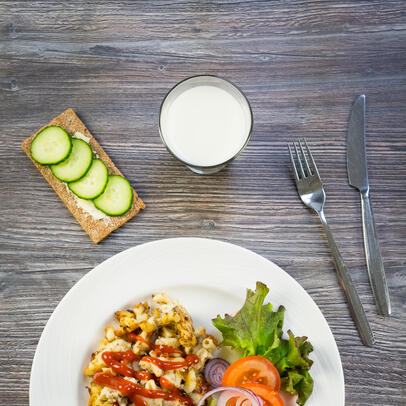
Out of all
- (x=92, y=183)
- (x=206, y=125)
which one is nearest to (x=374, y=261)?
(x=206, y=125)

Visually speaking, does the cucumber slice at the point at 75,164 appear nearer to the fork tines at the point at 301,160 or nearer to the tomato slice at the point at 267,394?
the fork tines at the point at 301,160

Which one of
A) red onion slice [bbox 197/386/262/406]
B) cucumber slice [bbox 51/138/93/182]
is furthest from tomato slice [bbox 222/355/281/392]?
cucumber slice [bbox 51/138/93/182]

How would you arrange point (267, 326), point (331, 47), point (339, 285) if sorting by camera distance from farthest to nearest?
1. point (331, 47)
2. point (339, 285)
3. point (267, 326)

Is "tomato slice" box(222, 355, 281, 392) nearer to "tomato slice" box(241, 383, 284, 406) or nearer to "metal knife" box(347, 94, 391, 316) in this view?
"tomato slice" box(241, 383, 284, 406)

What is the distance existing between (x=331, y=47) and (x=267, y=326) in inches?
59.1

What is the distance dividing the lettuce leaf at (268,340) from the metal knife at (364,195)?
51 cm

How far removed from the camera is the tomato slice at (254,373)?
1.81 meters

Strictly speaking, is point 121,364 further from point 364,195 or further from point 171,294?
point 364,195

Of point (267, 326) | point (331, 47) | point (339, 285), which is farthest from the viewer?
point (331, 47)

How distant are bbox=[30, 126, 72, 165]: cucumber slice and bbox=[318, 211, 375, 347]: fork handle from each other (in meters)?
1.39

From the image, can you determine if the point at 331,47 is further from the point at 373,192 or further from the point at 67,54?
the point at 67,54

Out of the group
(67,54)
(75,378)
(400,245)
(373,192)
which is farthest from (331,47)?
(75,378)

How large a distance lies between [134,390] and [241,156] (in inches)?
48.5

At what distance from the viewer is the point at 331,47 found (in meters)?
2.31
